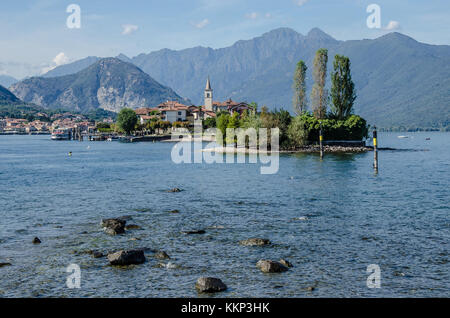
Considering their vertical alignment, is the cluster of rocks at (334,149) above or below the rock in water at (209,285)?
above

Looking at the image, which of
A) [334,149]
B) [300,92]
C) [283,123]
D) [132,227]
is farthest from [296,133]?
[132,227]

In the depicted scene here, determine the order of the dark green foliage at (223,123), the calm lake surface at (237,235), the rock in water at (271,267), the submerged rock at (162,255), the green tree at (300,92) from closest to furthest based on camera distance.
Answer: the calm lake surface at (237,235), the rock in water at (271,267), the submerged rock at (162,255), the green tree at (300,92), the dark green foliage at (223,123)

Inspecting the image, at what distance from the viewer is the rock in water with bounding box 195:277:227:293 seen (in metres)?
17.7

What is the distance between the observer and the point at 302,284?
18.5m

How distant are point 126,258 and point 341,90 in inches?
3968

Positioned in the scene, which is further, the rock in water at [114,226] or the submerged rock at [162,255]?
the rock in water at [114,226]

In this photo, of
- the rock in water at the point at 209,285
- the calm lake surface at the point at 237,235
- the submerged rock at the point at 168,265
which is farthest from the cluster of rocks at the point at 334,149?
the rock in water at the point at 209,285

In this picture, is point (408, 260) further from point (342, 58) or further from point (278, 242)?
point (342, 58)

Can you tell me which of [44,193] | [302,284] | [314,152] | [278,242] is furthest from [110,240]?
[314,152]

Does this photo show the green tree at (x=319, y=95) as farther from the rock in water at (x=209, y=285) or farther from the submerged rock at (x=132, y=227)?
the rock in water at (x=209, y=285)

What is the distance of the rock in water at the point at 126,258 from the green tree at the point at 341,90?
98.9m

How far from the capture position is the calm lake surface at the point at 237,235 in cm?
1855

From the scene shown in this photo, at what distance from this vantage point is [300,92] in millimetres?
126375
